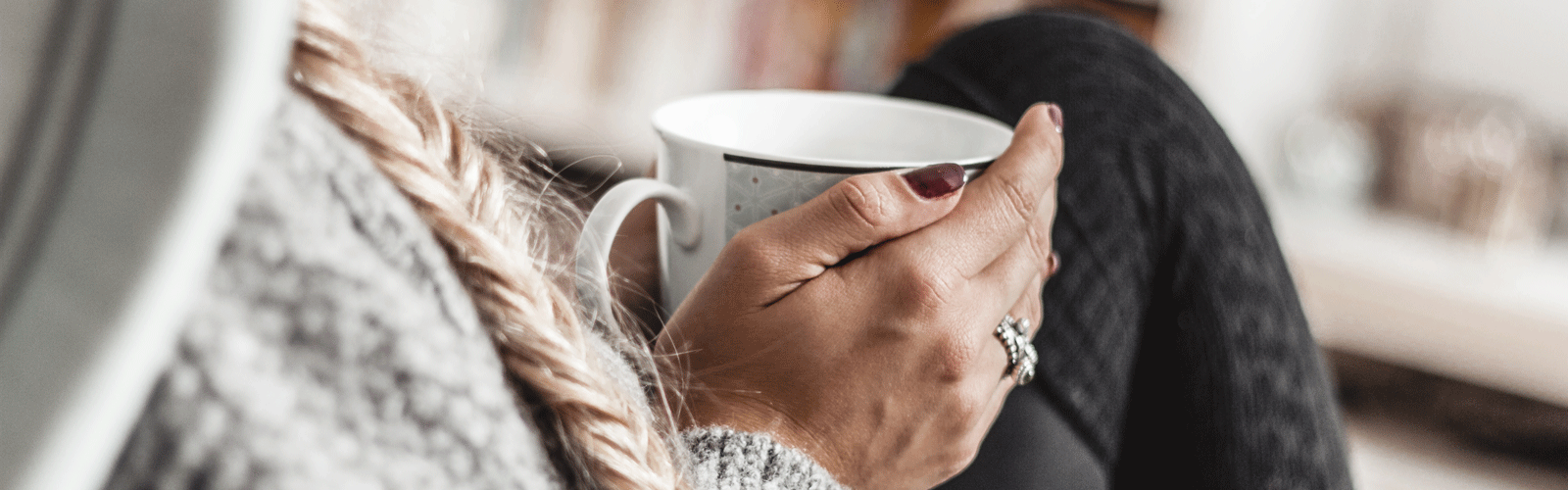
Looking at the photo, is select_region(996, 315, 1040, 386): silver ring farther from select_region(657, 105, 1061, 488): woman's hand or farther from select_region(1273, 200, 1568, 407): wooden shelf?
select_region(1273, 200, 1568, 407): wooden shelf

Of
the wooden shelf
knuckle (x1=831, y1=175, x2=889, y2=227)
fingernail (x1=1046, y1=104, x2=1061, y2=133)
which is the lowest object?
the wooden shelf

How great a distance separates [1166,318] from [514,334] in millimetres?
419

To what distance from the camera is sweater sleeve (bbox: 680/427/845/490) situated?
31 cm

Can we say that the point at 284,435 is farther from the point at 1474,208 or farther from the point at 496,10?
the point at 1474,208

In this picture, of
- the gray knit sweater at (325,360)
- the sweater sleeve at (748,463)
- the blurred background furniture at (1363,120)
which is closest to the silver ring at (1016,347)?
the sweater sleeve at (748,463)

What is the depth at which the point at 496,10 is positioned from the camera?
1.40 m

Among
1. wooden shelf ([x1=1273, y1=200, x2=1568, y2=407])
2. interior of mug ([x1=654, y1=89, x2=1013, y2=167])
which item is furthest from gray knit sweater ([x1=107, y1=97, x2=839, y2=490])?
wooden shelf ([x1=1273, y1=200, x2=1568, y2=407])

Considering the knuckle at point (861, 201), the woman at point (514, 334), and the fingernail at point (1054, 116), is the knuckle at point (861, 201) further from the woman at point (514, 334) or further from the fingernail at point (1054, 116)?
the fingernail at point (1054, 116)

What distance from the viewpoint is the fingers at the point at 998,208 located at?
0.35 m

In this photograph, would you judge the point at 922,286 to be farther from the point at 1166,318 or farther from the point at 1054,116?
the point at 1166,318

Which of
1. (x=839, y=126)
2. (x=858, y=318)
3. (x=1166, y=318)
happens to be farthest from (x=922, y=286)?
(x=1166, y=318)

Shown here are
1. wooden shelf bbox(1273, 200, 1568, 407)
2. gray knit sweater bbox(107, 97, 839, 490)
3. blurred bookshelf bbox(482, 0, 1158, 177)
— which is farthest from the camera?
wooden shelf bbox(1273, 200, 1568, 407)

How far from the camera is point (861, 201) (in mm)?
323

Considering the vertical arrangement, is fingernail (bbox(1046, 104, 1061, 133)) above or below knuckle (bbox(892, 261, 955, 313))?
above
